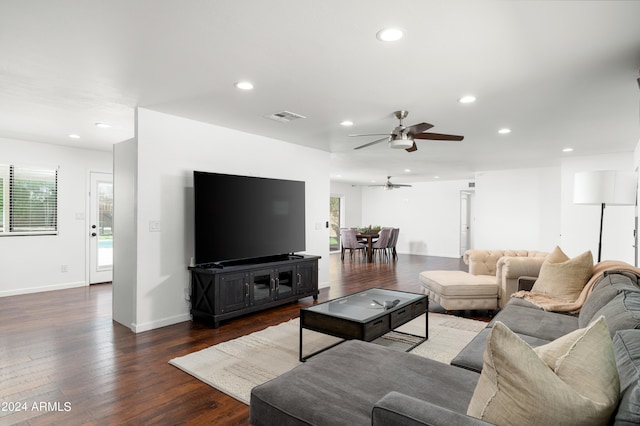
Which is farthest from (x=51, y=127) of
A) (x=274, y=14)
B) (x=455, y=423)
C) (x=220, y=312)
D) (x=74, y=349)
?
(x=455, y=423)

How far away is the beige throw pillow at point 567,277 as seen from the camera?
329 cm

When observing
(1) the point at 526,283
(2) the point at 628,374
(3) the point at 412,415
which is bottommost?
(1) the point at 526,283

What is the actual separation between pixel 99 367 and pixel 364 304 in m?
2.29

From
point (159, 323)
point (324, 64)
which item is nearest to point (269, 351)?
point (159, 323)

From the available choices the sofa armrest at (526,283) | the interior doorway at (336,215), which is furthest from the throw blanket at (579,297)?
the interior doorway at (336,215)

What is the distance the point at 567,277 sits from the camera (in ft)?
11.0

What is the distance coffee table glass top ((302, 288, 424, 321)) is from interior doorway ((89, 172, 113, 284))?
201 inches

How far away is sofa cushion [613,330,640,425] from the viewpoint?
967 mm

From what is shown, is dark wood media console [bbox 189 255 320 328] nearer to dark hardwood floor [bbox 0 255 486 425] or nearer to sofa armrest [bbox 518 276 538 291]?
dark hardwood floor [bbox 0 255 486 425]

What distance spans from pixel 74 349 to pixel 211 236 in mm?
1644

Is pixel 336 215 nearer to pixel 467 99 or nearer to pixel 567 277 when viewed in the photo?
pixel 467 99

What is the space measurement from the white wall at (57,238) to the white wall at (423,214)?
8.68m

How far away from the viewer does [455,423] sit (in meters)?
1.10

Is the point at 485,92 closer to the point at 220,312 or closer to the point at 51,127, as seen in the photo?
the point at 220,312
